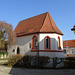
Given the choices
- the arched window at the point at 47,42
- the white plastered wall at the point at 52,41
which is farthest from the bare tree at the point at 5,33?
the arched window at the point at 47,42

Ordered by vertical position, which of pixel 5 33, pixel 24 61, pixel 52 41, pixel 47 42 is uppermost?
pixel 5 33

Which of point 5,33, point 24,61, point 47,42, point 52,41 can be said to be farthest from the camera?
point 5,33

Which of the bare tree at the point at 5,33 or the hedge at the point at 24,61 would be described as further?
the bare tree at the point at 5,33

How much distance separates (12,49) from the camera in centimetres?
2208

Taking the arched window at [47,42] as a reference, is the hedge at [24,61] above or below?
below

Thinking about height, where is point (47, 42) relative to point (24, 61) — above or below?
above

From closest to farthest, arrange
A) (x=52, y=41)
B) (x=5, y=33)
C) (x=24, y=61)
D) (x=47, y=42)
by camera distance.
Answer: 1. (x=24, y=61)
2. (x=52, y=41)
3. (x=47, y=42)
4. (x=5, y=33)

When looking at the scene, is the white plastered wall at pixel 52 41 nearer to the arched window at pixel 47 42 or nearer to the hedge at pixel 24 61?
the arched window at pixel 47 42

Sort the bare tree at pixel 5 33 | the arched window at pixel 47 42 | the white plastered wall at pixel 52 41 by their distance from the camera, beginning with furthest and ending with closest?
1. the bare tree at pixel 5 33
2. the arched window at pixel 47 42
3. the white plastered wall at pixel 52 41

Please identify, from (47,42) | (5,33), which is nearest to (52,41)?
(47,42)

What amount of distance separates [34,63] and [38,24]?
25.3 feet

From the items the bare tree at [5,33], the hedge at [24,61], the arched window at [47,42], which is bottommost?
the hedge at [24,61]

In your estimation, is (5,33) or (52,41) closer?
(52,41)

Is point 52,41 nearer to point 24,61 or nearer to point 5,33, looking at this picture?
point 24,61
